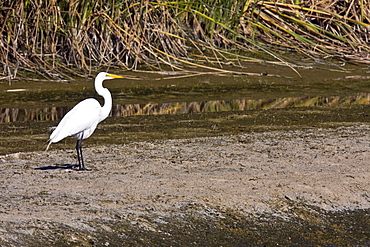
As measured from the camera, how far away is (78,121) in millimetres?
5398

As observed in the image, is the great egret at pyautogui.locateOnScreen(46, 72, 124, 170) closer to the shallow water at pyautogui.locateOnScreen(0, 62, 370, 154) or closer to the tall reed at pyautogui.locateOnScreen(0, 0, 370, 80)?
the shallow water at pyautogui.locateOnScreen(0, 62, 370, 154)

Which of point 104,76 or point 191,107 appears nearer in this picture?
point 104,76

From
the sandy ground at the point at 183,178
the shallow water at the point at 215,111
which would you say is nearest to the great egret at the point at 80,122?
the sandy ground at the point at 183,178

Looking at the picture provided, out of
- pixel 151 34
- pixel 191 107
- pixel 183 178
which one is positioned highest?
pixel 151 34

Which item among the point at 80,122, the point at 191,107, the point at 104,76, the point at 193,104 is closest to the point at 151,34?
the point at 193,104

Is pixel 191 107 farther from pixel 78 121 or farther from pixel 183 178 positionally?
pixel 183 178

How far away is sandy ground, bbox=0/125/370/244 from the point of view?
443cm

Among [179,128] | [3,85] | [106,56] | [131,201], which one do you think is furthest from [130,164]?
[106,56]

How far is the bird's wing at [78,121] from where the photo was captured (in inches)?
210

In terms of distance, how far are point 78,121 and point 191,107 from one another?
12.8 ft

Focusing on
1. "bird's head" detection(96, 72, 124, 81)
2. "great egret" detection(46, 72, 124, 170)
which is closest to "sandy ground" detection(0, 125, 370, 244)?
"great egret" detection(46, 72, 124, 170)

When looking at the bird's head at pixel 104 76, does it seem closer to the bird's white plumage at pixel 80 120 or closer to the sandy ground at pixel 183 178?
the bird's white plumage at pixel 80 120

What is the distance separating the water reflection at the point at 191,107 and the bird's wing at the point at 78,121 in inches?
105

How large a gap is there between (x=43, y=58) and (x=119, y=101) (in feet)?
5.79
